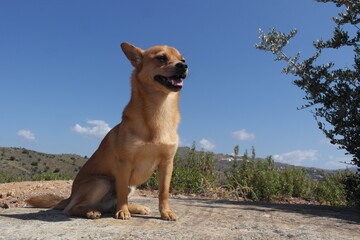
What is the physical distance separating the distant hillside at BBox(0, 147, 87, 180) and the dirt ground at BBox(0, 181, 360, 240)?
35076 millimetres

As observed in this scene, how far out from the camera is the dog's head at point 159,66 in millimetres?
3859

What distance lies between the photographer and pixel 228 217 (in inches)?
175

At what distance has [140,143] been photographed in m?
3.75

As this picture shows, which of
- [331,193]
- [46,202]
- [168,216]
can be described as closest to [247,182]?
[331,193]

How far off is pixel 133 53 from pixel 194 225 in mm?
2214

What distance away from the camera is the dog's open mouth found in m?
3.88

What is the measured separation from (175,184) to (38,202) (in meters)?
5.04

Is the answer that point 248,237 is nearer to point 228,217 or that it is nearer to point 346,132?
point 228,217

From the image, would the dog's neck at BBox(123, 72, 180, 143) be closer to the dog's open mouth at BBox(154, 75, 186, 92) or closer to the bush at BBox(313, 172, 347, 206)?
the dog's open mouth at BBox(154, 75, 186, 92)

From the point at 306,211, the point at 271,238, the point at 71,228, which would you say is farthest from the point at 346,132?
the point at 71,228

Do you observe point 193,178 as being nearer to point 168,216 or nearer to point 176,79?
point 168,216

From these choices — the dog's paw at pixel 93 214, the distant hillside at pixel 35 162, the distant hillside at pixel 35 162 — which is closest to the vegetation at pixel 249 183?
the dog's paw at pixel 93 214

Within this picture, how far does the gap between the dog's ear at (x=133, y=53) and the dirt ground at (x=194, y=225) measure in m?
1.92

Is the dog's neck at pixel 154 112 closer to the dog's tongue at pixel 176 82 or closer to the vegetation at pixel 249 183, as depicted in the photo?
the dog's tongue at pixel 176 82
